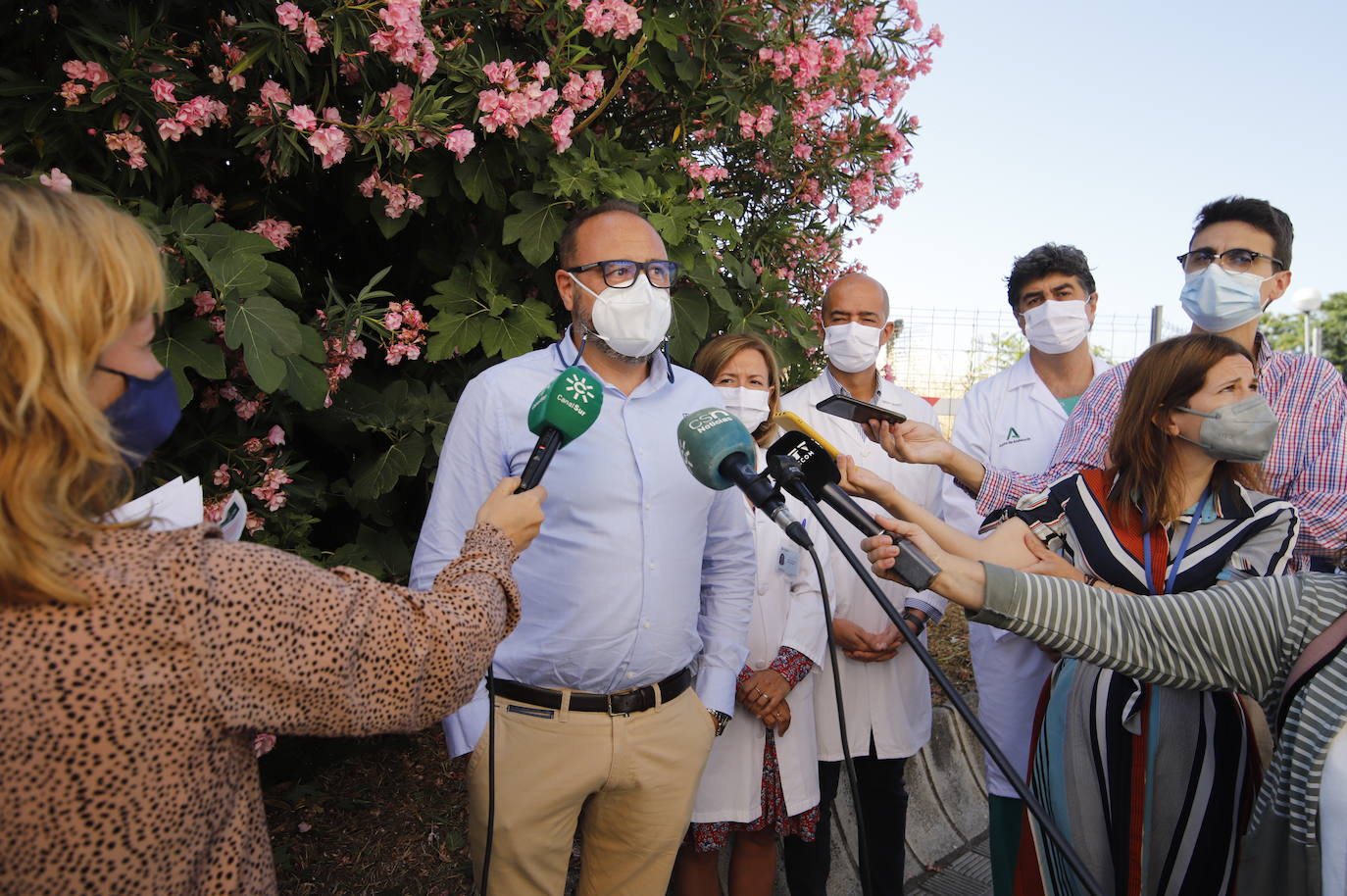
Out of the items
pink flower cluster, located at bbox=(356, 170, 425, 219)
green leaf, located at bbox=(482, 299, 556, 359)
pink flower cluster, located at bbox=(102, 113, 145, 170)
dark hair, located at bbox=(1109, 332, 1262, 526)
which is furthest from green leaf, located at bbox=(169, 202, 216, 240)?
dark hair, located at bbox=(1109, 332, 1262, 526)

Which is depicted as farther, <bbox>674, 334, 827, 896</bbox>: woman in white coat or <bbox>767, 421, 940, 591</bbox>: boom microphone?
<bbox>674, 334, 827, 896</bbox>: woman in white coat

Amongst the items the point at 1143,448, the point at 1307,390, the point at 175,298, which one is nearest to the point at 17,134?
the point at 175,298

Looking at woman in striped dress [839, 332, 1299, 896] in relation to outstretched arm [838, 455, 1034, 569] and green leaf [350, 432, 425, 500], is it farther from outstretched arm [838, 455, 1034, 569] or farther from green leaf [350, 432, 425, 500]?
green leaf [350, 432, 425, 500]

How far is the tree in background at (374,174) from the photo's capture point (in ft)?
8.79

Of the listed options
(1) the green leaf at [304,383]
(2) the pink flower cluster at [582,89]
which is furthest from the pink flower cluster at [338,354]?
(2) the pink flower cluster at [582,89]

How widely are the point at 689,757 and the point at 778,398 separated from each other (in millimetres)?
1571

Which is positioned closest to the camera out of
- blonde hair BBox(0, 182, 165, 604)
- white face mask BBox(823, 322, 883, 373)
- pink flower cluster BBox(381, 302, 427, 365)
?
blonde hair BBox(0, 182, 165, 604)

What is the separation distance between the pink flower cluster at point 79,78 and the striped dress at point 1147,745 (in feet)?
9.97

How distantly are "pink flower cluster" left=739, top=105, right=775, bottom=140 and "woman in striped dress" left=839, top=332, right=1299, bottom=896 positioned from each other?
198 cm

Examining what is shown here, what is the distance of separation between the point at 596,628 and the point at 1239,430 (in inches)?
71.8

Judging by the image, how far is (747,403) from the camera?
341cm

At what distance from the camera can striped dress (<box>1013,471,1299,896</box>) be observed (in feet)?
7.16

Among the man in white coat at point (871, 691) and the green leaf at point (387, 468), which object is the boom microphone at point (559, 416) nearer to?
the green leaf at point (387, 468)

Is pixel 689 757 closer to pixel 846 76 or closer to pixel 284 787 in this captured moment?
pixel 284 787
